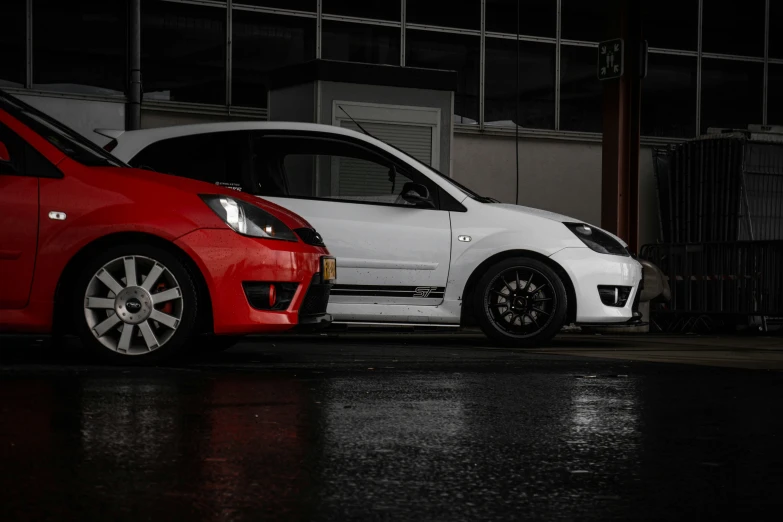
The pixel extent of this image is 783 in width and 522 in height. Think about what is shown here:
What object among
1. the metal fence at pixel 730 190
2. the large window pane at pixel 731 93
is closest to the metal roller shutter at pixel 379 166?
the metal fence at pixel 730 190

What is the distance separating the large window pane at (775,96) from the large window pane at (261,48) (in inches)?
320

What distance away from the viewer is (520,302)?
402 inches

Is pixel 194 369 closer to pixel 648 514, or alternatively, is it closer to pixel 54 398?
pixel 54 398

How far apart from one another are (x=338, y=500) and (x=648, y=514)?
91cm

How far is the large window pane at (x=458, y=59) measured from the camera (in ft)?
64.1

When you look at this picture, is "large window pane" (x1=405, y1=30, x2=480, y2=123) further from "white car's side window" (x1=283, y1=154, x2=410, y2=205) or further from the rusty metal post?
"white car's side window" (x1=283, y1=154, x2=410, y2=205)

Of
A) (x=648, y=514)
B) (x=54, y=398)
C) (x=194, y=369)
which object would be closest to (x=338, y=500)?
(x=648, y=514)

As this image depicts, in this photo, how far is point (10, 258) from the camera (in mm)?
7461

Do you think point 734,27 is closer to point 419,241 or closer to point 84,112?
point 84,112

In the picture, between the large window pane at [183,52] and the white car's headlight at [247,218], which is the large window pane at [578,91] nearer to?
the large window pane at [183,52]

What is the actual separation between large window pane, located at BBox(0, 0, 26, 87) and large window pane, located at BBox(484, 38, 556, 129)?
22.6ft

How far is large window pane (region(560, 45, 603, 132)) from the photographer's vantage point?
20.5 m

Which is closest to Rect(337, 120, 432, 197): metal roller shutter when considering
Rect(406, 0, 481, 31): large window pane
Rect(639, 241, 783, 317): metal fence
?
Rect(639, 241, 783, 317): metal fence

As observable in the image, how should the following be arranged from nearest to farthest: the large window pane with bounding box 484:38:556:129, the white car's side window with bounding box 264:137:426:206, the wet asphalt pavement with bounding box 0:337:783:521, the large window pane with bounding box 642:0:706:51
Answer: the wet asphalt pavement with bounding box 0:337:783:521
the white car's side window with bounding box 264:137:426:206
the large window pane with bounding box 484:38:556:129
the large window pane with bounding box 642:0:706:51
